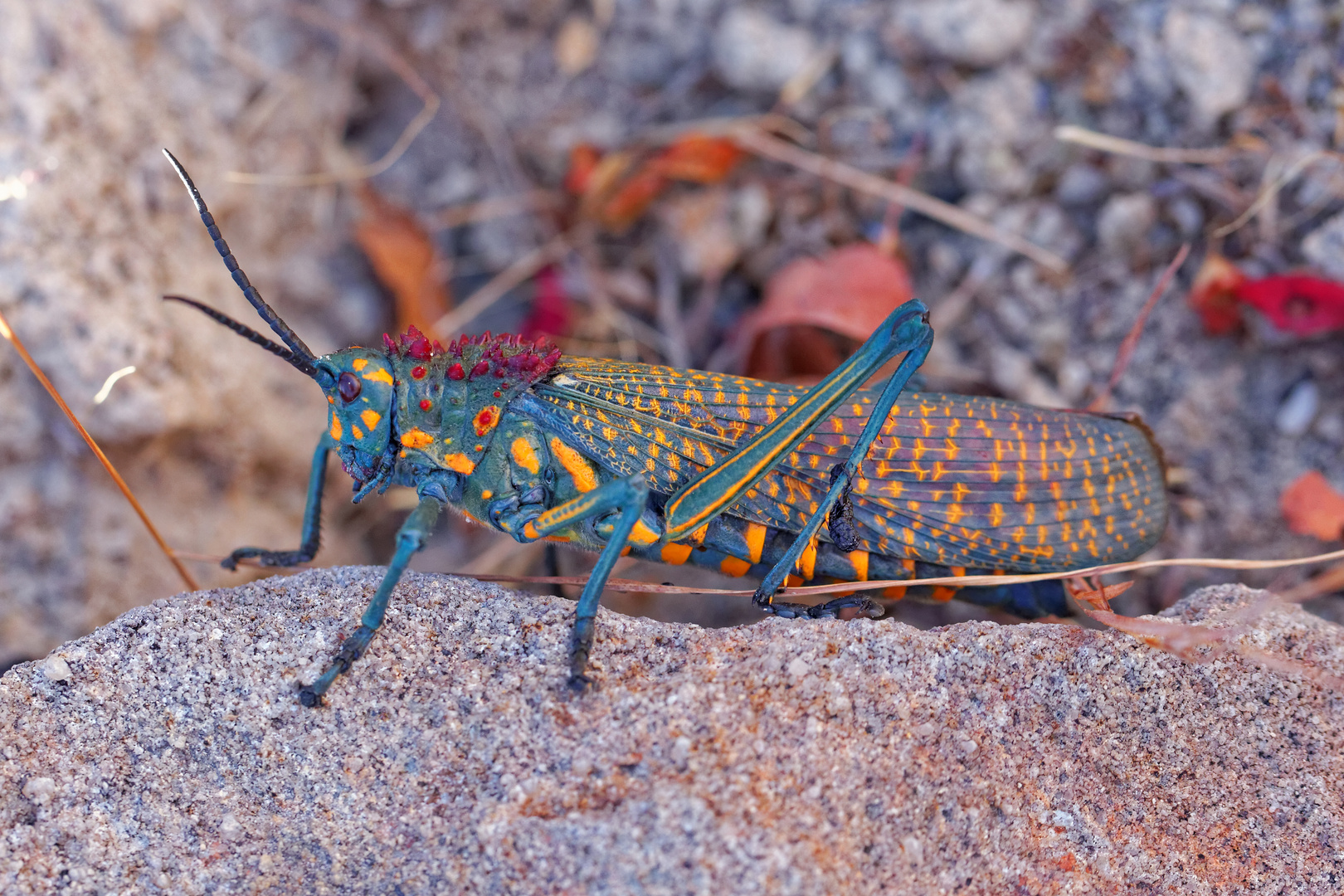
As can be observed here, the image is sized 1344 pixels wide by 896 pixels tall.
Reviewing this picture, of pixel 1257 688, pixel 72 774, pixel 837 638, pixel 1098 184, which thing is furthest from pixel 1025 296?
pixel 72 774

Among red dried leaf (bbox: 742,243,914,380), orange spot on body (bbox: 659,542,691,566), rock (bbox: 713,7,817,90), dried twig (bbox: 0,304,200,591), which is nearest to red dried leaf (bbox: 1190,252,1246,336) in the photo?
red dried leaf (bbox: 742,243,914,380)

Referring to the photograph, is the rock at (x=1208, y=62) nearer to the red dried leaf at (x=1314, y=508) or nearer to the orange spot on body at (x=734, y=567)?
the red dried leaf at (x=1314, y=508)

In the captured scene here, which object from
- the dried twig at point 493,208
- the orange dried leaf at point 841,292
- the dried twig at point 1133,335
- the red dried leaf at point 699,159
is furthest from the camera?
the dried twig at point 493,208

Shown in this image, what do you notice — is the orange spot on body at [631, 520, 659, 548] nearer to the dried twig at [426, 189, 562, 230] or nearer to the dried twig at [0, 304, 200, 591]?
the dried twig at [0, 304, 200, 591]

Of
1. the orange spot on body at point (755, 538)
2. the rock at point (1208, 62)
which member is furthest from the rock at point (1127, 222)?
the orange spot on body at point (755, 538)

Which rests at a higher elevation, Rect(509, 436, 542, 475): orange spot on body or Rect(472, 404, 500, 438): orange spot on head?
Rect(472, 404, 500, 438): orange spot on head

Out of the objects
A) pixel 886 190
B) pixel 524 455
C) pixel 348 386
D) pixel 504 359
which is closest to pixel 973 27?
pixel 886 190
